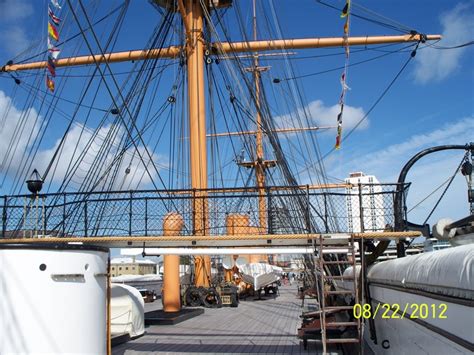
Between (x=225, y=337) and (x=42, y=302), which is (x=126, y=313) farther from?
(x=42, y=302)

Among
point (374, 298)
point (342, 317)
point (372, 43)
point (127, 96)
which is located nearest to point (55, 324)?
point (374, 298)

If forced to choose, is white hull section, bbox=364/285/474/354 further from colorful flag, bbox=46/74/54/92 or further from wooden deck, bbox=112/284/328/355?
colorful flag, bbox=46/74/54/92

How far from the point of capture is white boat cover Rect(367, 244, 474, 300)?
3750 mm

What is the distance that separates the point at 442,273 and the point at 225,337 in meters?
8.21

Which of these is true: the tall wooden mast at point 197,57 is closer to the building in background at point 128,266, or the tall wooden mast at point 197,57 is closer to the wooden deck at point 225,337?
the wooden deck at point 225,337

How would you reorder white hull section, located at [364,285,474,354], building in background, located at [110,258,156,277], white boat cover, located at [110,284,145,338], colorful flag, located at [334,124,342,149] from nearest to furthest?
white hull section, located at [364,285,474,354] → white boat cover, located at [110,284,145,338] → colorful flag, located at [334,124,342,149] → building in background, located at [110,258,156,277]

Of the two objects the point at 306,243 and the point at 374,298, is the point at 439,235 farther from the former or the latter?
the point at 306,243

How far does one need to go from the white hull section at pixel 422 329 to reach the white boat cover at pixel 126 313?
5.58 meters

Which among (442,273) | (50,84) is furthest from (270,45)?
(442,273)

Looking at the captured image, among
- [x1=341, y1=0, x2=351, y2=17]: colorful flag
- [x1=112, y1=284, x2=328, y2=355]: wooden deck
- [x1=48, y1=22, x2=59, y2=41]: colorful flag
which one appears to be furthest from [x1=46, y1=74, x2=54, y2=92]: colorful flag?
[x1=341, y1=0, x2=351, y2=17]: colorful flag

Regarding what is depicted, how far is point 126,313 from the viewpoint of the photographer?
11.8 meters

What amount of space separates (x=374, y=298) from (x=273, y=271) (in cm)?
1885

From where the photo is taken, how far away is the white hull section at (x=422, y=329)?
392 cm

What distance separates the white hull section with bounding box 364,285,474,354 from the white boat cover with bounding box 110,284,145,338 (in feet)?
18.3
